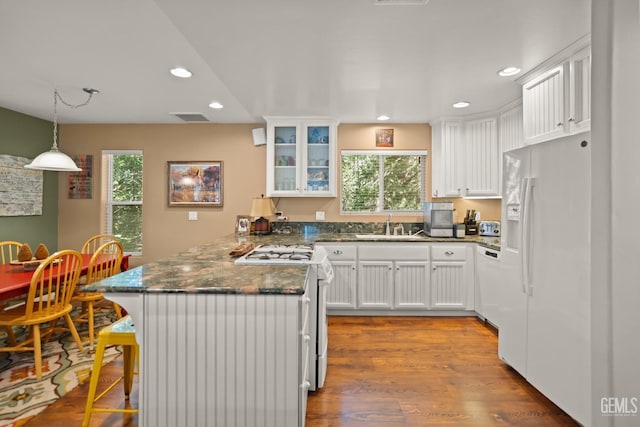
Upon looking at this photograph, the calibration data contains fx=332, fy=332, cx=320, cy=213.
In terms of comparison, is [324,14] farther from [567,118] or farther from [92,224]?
[92,224]

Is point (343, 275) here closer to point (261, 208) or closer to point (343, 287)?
point (343, 287)

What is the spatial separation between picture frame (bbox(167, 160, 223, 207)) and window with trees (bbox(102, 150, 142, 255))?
19.1 inches

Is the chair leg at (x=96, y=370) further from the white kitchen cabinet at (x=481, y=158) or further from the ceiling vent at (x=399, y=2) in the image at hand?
the white kitchen cabinet at (x=481, y=158)

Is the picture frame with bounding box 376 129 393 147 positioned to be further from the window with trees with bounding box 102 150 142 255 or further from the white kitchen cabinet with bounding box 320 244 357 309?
the window with trees with bounding box 102 150 142 255

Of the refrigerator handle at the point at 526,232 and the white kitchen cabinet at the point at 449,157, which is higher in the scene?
the white kitchen cabinet at the point at 449,157

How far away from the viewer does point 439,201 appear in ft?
13.6

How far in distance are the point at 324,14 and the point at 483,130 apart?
2.64 metres

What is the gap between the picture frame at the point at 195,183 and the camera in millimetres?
4246

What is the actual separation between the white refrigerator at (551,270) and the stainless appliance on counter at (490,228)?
1452mm

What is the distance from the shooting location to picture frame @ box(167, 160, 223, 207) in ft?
13.9

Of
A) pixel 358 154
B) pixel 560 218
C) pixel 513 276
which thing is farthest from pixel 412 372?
pixel 358 154

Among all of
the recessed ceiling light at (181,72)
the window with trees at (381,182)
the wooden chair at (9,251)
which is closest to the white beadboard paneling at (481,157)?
the window with trees at (381,182)

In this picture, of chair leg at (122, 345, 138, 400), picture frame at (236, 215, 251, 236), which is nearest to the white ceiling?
picture frame at (236, 215, 251, 236)

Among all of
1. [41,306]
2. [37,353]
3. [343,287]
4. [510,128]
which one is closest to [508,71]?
[510,128]
